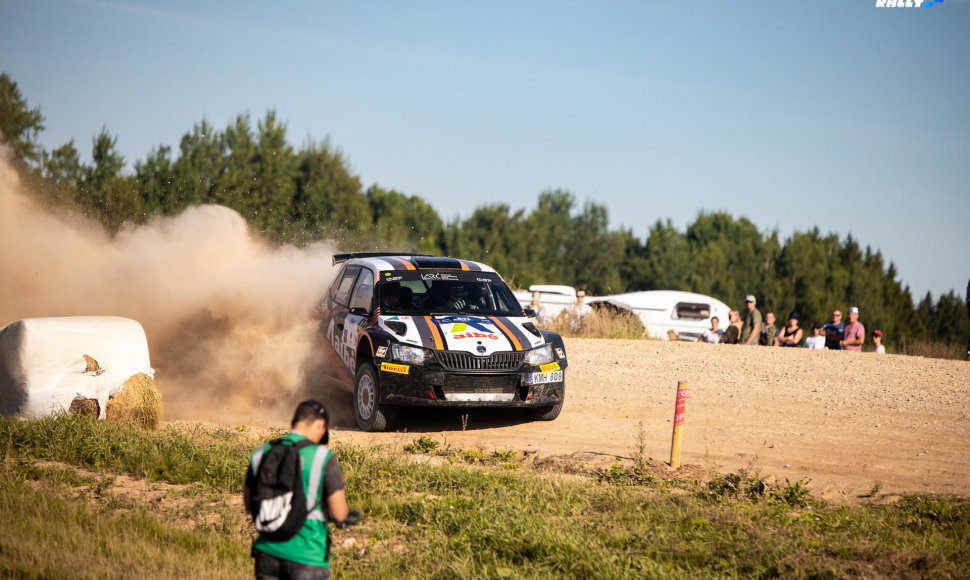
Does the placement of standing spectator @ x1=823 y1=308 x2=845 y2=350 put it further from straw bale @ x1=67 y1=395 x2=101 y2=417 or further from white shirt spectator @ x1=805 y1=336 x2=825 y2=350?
straw bale @ x1=67 y1=395 x2=101 y2=417

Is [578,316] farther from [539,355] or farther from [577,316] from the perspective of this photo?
[539,355]

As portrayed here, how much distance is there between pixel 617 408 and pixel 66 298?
10.1 meters

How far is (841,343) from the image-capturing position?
1956 centimetres

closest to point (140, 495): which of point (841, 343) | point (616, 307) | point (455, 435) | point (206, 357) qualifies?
point (455, 435)

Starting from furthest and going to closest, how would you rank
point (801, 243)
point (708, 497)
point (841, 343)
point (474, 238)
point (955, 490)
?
1. point (474, 238)
2. point (801, 243)
3. point (841, 343)
4. point (955, 490)
5. point (708, 497)

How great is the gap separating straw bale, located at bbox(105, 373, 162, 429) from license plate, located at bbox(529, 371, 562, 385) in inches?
172

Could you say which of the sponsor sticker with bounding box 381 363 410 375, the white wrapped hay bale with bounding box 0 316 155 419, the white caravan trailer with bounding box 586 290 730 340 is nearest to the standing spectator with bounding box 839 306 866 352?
the white caravan trailer with bounding box 586 290 730 340

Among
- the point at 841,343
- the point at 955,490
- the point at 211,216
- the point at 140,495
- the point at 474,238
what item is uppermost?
the point at 474,238

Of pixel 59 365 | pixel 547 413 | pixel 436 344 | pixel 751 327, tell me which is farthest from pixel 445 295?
pixel 751 327

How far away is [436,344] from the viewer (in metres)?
10.1

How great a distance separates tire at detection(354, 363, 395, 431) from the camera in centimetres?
1028

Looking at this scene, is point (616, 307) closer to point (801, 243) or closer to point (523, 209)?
point (801, 243)

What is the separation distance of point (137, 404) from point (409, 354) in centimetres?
313

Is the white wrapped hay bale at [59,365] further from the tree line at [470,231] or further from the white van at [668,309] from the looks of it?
the white van at [668,309]
